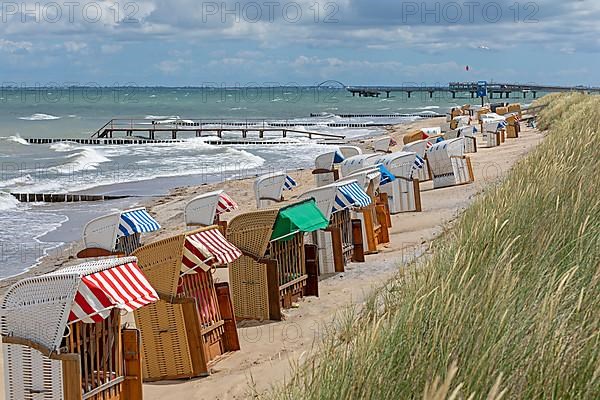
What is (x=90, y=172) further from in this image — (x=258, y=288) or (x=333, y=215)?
(x=258, y=288)

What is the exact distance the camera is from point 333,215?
1116 centimetres

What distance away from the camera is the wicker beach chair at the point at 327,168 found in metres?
18.4

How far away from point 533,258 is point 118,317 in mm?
2761

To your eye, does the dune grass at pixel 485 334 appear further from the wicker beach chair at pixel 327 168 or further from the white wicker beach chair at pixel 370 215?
the wicker beach chair at pixel 327 168

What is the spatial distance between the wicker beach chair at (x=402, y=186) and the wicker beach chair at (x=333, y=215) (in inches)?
169

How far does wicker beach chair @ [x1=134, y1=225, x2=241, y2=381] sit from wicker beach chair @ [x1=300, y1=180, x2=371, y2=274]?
3.18 meters

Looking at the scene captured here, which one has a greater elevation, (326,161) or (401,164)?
(401,164)

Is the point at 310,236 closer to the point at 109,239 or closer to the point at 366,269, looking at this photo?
the point at 366,269

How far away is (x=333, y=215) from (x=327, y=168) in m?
8.26

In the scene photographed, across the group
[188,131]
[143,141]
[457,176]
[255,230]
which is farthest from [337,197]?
[188,131]

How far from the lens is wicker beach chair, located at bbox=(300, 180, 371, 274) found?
34.8 feet

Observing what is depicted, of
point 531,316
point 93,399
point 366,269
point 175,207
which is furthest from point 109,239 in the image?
point 175,207

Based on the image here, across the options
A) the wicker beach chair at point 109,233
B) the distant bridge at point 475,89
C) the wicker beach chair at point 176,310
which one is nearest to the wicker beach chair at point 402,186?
the wicker beach chair at point 109,233

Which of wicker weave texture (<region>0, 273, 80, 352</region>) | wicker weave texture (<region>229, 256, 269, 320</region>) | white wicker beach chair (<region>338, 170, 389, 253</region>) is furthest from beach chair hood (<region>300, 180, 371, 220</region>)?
wicker weave texture (<region>0, 273, 80, 352</region>)
